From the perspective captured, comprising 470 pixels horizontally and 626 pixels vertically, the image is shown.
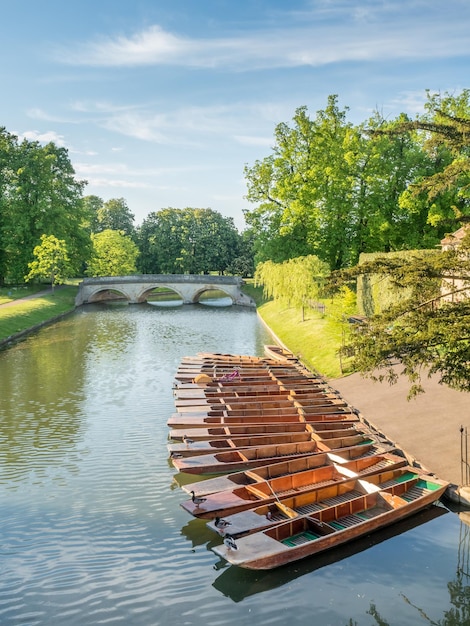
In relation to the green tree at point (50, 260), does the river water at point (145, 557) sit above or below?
below

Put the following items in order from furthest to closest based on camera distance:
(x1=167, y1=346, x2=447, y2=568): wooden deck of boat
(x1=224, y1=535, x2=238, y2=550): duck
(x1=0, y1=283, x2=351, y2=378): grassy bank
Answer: (x1=0, y1=283, x2=351, y2=378): grassy bank < (x1=167, y1=346, x2=447, y2=568): wooden deck of boat < (x1=224, y1=535, x2=238, y2=550): duck

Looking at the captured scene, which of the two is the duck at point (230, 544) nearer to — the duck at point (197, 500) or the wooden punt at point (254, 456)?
the duck at point (197, 500)

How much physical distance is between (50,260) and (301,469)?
50.7m

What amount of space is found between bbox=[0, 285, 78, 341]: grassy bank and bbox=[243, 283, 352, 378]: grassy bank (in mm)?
20814

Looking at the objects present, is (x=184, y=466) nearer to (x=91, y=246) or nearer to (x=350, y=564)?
(x=350, y=564)

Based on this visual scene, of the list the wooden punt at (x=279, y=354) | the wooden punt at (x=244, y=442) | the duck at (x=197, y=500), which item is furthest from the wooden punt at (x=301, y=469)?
the wooden punt at (x=279, y=354)

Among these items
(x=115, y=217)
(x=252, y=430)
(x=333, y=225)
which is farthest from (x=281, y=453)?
(x=115, y=217)

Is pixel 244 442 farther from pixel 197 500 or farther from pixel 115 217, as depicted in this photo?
pixel 115 217

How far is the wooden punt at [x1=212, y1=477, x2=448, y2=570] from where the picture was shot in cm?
1117

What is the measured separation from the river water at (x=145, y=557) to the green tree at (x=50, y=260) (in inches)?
1608

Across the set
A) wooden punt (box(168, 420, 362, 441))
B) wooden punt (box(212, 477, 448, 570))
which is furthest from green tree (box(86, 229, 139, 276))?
wooden punt (box(212, 477, 448, 570))

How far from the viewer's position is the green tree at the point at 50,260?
6038 cm

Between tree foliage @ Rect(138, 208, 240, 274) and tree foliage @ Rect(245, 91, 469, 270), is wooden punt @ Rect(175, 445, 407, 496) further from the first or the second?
tree foliage @ Rect(138, 208, 240, 274)

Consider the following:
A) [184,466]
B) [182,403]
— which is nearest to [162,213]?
[182,403]
